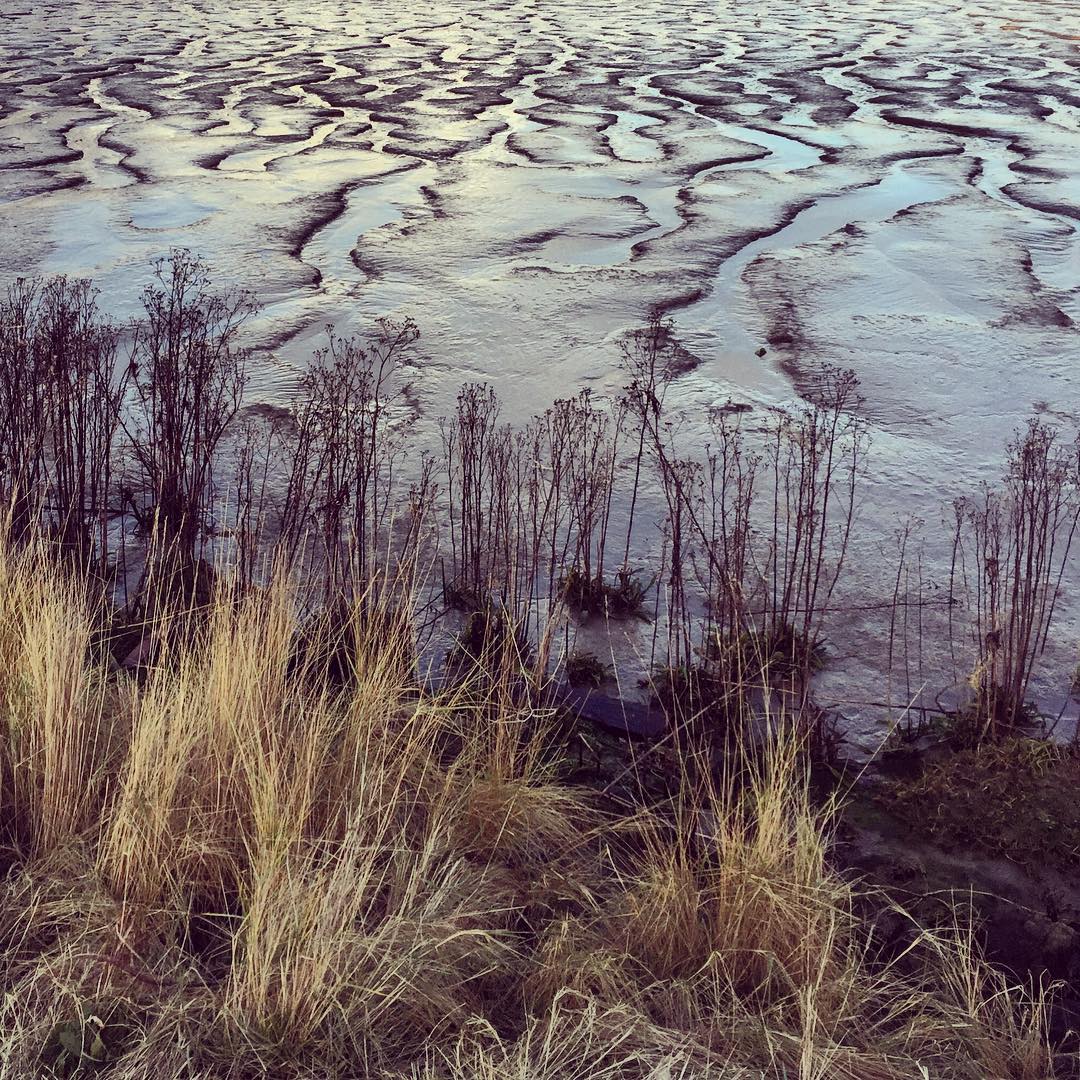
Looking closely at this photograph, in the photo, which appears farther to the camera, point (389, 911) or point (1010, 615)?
point (1010, 615)

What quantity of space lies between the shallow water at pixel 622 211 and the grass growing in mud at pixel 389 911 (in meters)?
1.01

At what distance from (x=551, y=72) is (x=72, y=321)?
31.4 feet

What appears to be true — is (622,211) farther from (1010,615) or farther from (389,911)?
(389,911)

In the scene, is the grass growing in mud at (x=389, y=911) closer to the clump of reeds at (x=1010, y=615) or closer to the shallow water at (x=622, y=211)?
the clump of reeds at (x=1010, y=615)

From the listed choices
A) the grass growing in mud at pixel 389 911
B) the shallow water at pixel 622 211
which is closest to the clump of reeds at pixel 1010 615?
the shallow water at pixel 622 211

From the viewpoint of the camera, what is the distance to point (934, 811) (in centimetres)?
273

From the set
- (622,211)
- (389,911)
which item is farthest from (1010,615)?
(622,211)

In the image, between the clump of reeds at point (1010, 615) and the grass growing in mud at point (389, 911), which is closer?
the grass growing in mud at point (389, 911)

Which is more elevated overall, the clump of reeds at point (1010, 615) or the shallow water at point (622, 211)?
the clump of reeds at point (1010, 615)

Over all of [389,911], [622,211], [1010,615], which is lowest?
[622,211]

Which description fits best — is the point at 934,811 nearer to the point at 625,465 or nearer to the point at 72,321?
the point at 625,465

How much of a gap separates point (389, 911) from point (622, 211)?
19.4 ft

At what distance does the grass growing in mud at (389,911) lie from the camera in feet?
6.29

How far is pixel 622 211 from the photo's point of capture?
738 cm
